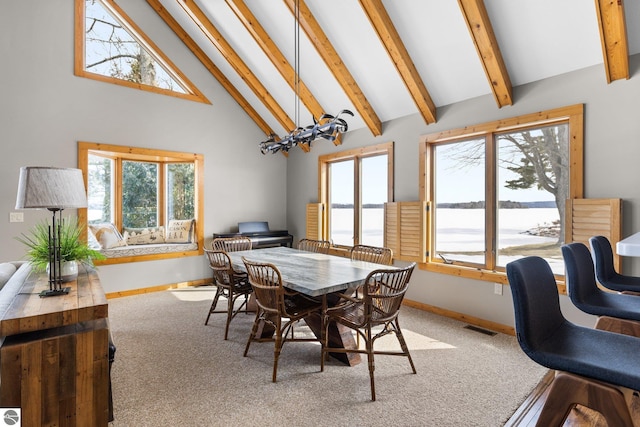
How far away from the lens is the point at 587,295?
1.92 m

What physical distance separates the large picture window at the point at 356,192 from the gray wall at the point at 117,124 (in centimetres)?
129

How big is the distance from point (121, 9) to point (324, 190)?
4145 millimetres

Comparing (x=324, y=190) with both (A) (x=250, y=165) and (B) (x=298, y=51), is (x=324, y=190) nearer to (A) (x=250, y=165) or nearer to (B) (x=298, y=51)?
(A) (x=250, y=165)

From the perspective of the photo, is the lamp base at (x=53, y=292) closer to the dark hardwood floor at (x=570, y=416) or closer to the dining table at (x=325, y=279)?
the dining table at (x=325, y=279)

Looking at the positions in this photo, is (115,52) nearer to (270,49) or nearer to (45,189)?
(270,49)

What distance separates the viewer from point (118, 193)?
5.42 m

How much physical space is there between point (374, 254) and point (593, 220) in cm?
199

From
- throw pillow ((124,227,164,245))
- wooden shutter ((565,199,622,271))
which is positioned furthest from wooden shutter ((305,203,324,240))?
wooden shutter ((565,199,622,271))

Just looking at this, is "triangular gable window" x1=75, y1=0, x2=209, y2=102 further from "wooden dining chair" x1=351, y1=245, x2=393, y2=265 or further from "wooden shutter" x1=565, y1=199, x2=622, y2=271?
"wooden shutter" x1=565, y1=199, x2=622, y2=271

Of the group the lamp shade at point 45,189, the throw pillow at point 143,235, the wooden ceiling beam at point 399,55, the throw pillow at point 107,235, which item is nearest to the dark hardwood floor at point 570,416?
the lamp shade at point 45,189

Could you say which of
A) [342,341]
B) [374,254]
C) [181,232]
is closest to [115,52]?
[181,232]

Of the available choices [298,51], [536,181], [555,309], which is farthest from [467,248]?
[298,51]

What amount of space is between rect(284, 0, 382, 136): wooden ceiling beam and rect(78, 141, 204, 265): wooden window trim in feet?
9.11

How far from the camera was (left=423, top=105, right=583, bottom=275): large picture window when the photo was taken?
3268 millimetres
